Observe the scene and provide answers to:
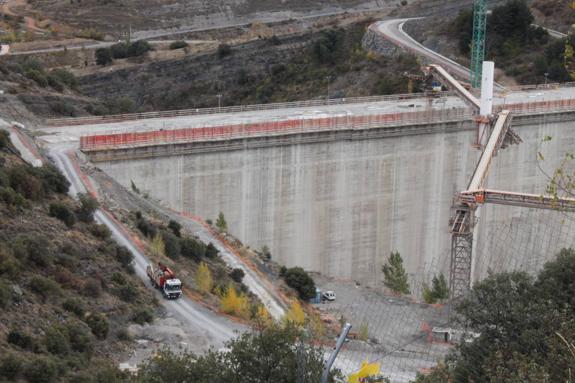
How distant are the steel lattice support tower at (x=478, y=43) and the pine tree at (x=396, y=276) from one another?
3004 centimetres

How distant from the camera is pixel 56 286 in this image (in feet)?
98.8

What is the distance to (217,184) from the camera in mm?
49500

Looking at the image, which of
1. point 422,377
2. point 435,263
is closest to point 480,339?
point 422,377

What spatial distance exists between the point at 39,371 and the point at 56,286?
6.82 meters

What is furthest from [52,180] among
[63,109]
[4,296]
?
[63,109]

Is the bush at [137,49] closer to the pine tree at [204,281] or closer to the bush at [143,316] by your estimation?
the pine tree at [204,281]

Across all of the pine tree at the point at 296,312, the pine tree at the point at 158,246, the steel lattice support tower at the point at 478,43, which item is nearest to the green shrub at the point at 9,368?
the pine tree at the point at 296,312

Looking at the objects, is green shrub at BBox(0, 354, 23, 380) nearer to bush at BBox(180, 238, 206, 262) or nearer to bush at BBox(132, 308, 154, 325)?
bush at BBox(132, 308, 154, 325)

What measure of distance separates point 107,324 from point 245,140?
71.9 ft

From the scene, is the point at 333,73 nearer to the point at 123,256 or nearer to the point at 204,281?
the point at 204,281

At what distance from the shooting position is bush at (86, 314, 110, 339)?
2892 cm

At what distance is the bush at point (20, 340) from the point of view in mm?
A: 25719

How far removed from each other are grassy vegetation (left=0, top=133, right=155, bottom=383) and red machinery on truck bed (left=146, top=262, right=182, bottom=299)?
25.6 inches

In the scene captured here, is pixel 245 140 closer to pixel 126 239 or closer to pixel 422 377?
pixel 126 239
